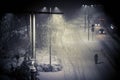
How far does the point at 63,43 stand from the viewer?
735 centimetres

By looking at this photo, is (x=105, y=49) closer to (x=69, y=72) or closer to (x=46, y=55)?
(x=69, y=72)

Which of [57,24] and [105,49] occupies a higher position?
[57,24]

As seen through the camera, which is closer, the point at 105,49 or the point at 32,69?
the point at 32,69

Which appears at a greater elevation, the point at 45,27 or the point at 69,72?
the point at 45,27

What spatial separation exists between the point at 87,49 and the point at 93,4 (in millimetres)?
1572

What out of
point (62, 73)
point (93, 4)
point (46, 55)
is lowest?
point (62, 73)

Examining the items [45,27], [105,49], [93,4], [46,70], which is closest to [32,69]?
[46,70]

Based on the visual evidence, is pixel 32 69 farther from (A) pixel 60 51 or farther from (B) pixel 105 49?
(B) pixel 105 49

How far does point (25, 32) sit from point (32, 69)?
1.27 metres

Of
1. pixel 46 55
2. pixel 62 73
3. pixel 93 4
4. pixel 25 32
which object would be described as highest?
pixel 93 4

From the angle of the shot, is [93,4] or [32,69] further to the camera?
[93,4]

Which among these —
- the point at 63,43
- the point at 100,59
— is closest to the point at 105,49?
the point at 100,59

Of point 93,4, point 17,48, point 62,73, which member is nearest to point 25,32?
point 17,48

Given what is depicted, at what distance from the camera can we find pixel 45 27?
7.38 metres
